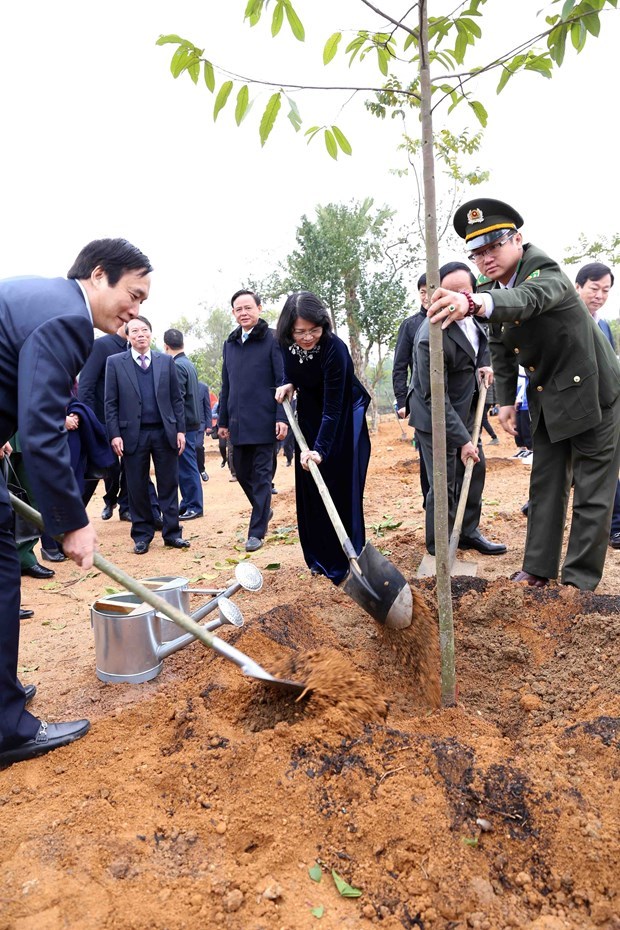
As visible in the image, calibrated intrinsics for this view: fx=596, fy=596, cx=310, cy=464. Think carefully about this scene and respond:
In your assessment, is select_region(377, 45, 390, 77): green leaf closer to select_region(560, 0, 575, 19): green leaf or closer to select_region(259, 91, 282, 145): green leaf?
select_region(259, 91, 282, 145): green leaf

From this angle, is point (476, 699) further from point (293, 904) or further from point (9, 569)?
point (9, 569)

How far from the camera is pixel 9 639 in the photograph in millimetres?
2133

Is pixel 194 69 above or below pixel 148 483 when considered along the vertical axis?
above

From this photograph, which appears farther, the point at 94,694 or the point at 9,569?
the point at 94,694

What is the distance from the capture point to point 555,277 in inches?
114

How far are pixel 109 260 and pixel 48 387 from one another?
0.57 metres

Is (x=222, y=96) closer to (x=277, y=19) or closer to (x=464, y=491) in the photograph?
(x=277, y=19)

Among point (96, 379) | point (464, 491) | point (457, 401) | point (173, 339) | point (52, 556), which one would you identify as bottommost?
point (52, 556)

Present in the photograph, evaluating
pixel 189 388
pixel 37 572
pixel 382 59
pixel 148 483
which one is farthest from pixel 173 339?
pixel 382 59

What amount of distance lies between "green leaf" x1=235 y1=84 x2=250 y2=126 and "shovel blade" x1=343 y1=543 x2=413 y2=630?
73.1 inches

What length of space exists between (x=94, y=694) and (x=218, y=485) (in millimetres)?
8078

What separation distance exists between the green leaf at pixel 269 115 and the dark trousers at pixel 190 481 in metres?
5.30

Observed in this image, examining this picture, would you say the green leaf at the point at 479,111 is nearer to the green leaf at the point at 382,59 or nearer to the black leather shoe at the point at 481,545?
the green leaf at the point at 382,59

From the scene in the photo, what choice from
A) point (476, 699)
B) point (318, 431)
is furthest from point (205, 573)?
point (476, 699)
